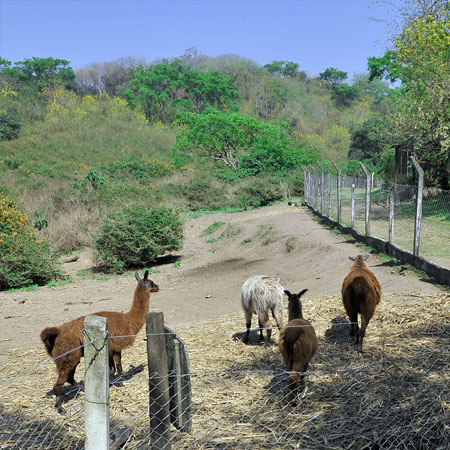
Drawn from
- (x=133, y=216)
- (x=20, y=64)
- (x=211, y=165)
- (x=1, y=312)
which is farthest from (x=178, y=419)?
(x=20, y=64)

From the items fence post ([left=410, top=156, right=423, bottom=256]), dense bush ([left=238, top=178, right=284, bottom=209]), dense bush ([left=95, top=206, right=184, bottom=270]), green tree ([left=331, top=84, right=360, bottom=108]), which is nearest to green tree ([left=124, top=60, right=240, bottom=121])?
green tree ([left=331, top=84, right=360, bottom=108])

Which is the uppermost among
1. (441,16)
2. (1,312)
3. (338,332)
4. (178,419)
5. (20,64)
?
(20,64)

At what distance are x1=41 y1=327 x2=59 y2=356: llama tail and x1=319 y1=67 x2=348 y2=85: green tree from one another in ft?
354

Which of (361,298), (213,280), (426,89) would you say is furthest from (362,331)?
(426,89)

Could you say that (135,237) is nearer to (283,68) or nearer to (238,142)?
(238,142)

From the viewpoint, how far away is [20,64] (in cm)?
7388

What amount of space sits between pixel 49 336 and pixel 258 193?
2642 centimetres

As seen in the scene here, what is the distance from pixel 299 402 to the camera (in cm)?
493

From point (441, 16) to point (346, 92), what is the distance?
72565 mm

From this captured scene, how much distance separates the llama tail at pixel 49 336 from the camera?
549cm

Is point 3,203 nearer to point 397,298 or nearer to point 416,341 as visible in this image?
point 397,298

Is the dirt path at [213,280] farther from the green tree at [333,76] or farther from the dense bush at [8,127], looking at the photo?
the green tree at [333,76]

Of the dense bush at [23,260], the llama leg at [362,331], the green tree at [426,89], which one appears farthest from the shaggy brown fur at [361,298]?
the green tree at [426,89]

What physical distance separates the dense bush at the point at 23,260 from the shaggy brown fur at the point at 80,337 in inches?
376
